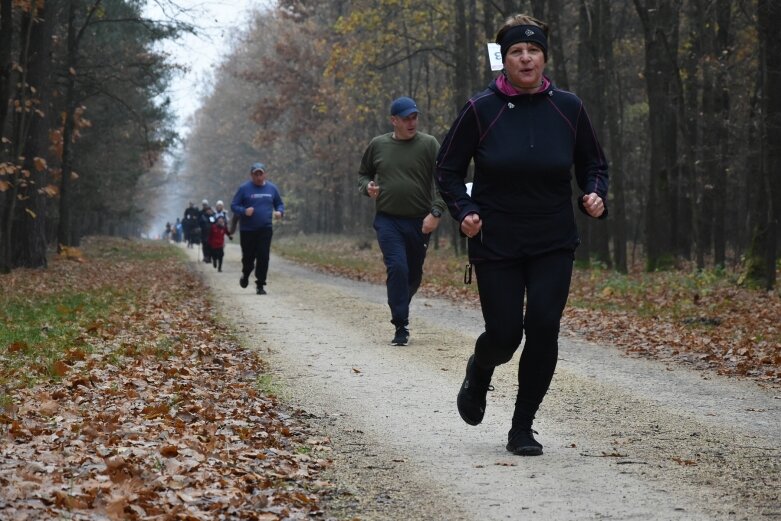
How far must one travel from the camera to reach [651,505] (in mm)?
4648

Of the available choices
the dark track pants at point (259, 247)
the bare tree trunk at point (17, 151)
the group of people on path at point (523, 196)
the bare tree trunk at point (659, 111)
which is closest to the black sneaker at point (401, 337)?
the group of people on path at point (523, 196)

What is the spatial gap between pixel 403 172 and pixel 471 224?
5.74m

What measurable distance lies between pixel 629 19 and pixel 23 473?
104ft

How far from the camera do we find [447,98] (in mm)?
40031

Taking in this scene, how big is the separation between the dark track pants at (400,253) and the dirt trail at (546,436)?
0.46 meters

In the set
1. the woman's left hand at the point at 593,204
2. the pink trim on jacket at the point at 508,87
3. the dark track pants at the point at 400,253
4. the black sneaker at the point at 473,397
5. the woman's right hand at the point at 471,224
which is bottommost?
the black sneaker at the point at 473,397

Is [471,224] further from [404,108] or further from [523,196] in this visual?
[404,108]

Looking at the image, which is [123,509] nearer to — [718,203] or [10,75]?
[10,75]

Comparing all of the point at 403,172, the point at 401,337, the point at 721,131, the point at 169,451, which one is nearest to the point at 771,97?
the point at 403,172

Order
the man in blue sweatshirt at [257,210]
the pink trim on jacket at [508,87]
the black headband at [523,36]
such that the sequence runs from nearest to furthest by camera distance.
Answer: the black headband at [523,36], the pink trim on jacket at [508,87], the man in blue sweatshirt at [257,210]

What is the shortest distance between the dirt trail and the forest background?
27.5 ft

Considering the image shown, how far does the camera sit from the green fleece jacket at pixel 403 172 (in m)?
11.3

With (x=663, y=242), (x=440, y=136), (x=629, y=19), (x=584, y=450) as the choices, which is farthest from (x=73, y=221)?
(x=584, y=450)

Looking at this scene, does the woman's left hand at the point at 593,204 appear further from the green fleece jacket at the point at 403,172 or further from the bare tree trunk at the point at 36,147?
the bare tree trunk at the point at 36,147
